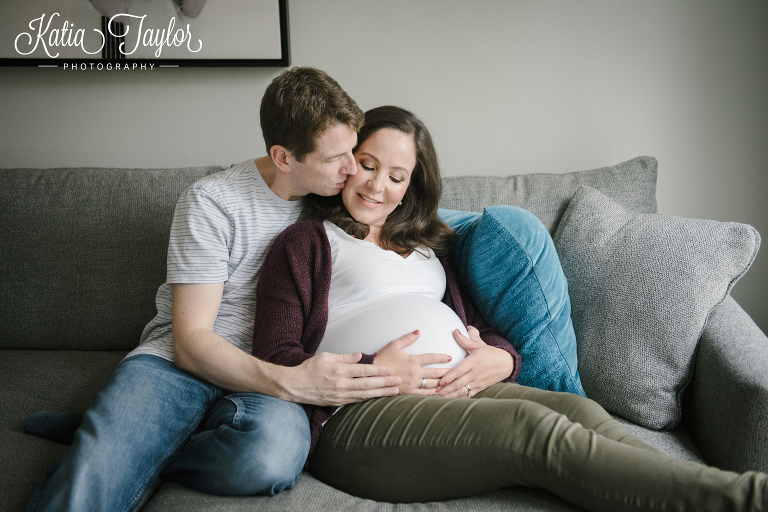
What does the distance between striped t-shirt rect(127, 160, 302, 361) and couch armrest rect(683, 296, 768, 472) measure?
1.00m

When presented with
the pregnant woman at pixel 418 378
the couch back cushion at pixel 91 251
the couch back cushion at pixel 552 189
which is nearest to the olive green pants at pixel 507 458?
the pregnant woman at pixel 418 378

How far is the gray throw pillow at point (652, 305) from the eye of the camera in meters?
1.21

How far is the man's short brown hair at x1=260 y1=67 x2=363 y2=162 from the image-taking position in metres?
1.20

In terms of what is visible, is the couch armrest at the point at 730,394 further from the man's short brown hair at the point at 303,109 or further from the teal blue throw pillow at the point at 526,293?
Result: the man's short brown hair at the point at 303,109

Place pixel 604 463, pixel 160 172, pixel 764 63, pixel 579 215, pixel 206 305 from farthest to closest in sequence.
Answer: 1. pixel 764 63
2. pixel 160 172
3. pixel 579 215
4. pixel 206 305
5. pixel 604 463

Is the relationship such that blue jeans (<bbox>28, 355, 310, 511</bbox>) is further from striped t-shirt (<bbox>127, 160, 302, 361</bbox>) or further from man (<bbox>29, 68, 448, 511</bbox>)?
striped t-shirt (<bbox>127, 160, 302, 361</bbox>)

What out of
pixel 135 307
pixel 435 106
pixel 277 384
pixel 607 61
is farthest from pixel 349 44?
pixel 277 384

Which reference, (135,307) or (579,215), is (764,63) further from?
(135,307)

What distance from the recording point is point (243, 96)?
197cm

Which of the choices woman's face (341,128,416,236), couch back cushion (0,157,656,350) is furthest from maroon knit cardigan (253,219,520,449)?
couch back cushion (0,157,656,350)

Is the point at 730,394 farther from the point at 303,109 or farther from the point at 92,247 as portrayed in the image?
the point at 92,247

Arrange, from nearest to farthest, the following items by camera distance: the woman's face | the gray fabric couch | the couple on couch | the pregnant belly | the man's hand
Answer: the couple on couch
the man's hand
the pregnant belly
the woman's face
the gray fabric couch

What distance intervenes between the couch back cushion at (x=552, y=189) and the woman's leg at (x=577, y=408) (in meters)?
0.56

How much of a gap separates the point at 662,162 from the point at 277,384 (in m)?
1.61
